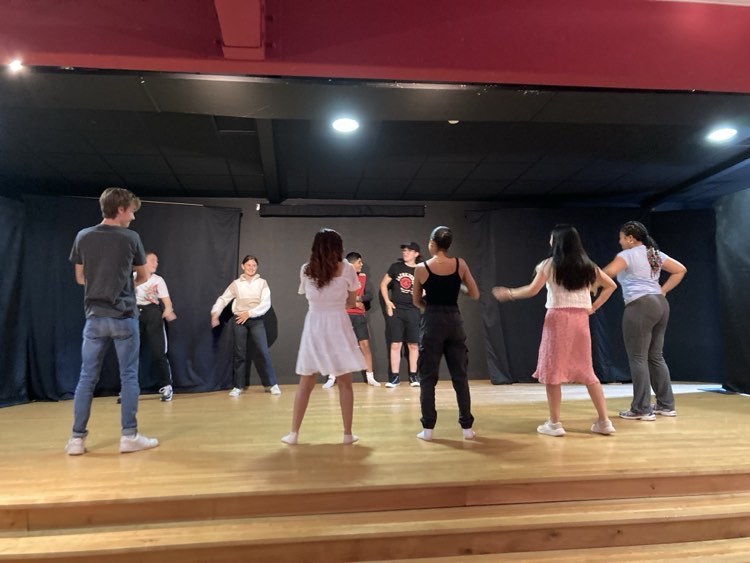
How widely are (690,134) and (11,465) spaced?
238 inches

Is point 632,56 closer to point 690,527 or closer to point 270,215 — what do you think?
point 690,527

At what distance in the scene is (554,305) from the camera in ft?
10.6

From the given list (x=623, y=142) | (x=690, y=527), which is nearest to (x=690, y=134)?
(x=623, y=142)

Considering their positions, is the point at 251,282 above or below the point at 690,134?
below

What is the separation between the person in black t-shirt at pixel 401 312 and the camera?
19.0 ft

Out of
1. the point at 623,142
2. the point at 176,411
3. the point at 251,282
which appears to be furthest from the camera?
the point at 251,282

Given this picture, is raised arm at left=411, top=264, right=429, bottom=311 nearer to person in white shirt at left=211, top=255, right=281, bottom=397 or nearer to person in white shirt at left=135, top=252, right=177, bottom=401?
person in white shirt at left=211, top=255, right=281, bottom=397

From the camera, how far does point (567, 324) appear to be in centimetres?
316

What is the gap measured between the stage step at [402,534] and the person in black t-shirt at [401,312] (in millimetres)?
3481

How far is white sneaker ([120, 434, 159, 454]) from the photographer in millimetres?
2842

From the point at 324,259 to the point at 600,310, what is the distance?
16.1 feet

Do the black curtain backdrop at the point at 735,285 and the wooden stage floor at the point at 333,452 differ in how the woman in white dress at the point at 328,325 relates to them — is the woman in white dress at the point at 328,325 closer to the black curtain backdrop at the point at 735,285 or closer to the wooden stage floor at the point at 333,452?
the wooden stage floor at the point at 333,452

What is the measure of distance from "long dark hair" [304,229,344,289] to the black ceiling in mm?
1048

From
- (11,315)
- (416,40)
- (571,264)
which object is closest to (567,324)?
(571,264)
